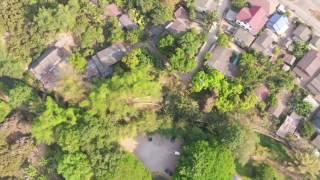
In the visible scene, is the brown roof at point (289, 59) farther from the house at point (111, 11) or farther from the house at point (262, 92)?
the house at point (111, 11)

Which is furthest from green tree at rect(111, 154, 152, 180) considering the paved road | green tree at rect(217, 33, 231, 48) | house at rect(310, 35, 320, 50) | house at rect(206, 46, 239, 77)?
the paved road

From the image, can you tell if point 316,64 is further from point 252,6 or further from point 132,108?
point 132,108

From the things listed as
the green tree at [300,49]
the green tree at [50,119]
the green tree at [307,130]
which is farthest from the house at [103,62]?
the green tree at [307,130]

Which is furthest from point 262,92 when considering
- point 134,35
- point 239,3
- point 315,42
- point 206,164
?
point 134,35

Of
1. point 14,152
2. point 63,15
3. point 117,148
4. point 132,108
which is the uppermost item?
point 63,15

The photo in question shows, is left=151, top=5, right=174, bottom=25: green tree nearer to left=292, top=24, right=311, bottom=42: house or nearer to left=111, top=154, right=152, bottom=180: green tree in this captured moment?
left=292, top=24, right=311, bottom=42: house

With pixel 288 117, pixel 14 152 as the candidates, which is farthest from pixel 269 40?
pixel 14 152

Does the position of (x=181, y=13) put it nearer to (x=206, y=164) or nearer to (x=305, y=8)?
(x=305, y=8)
